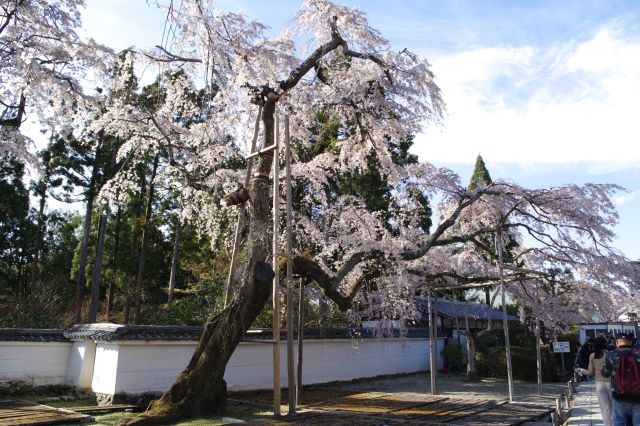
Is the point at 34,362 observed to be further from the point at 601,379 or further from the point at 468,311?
the point at 468,311

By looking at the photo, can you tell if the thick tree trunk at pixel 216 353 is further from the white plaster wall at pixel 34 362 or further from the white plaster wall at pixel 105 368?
the white plaster wall at pixel 34 362

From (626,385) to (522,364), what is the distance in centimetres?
1394

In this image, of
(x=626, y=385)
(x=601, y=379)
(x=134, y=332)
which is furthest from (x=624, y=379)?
(x=134, y=332)

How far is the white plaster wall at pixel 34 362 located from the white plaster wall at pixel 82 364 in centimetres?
19

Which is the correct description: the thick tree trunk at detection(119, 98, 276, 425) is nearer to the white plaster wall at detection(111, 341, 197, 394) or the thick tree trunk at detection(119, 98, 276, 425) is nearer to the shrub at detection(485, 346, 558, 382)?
the white plaster wall at detection(111, 341, 197, 394)

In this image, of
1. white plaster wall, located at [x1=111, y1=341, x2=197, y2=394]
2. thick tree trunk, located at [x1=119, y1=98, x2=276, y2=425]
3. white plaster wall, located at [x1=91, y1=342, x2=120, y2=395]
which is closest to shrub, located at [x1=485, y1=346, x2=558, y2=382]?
white plaster wall, located at [x1=111, y1=341, x2=197, y2=394]

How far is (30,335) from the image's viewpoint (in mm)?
10328

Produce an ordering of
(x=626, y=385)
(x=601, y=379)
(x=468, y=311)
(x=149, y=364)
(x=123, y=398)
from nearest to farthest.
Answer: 1. (x=626, y=385)
2. (x=601, y=379)
3. (x=123, y=398)
4. (x=149, y=364)
5. (x=468, y=311)

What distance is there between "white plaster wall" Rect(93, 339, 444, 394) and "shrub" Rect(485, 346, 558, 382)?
3.06 m

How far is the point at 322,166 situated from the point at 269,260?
172 inches

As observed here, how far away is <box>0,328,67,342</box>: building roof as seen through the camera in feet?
32.6

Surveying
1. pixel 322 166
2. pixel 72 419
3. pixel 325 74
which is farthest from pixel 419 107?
pixel 72 419

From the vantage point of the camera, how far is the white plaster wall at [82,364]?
1031 centimetres

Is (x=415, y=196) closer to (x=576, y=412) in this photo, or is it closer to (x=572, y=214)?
(x=572, y=214)
